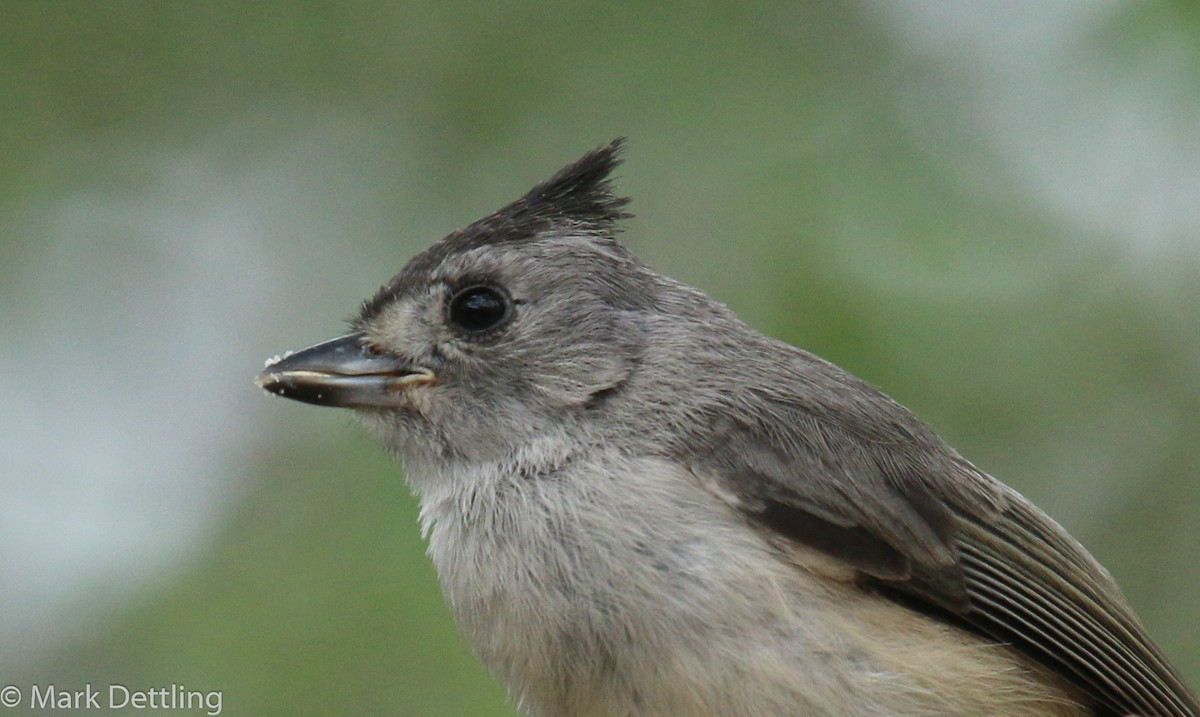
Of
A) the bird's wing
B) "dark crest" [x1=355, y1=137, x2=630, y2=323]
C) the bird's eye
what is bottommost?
the bird's wing

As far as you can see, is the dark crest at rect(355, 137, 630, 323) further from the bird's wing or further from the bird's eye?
the bird's wing

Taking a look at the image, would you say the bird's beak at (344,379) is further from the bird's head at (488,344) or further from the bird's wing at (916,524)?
the bird's wing at (916,524)

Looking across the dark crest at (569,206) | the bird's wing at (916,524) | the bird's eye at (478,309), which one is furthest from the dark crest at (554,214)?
the bird's wing at (916,524)

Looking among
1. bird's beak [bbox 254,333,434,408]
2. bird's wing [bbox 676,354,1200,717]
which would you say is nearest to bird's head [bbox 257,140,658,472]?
bird's beak [bbox 254,333,434,408]

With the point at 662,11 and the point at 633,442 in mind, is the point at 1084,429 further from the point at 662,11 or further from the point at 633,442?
the point at 633,442

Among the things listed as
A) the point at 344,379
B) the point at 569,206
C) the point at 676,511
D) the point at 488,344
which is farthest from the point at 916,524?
the point at 344,379
